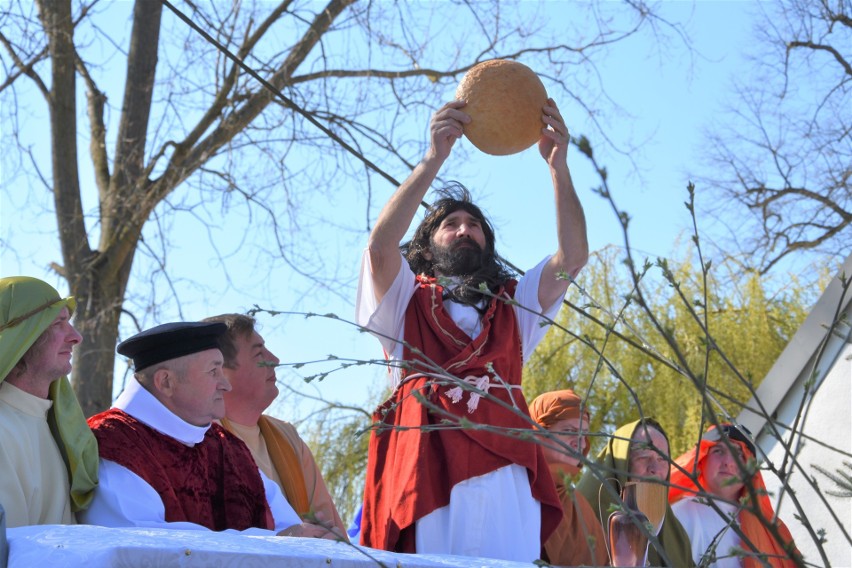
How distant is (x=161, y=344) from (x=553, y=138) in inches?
57.4

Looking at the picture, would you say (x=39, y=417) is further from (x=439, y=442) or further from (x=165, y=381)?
(x=439, y=442)

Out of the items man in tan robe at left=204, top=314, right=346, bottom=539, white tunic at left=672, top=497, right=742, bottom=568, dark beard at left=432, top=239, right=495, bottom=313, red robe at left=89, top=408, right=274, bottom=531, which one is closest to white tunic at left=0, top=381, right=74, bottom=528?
red robe at left=89, top=408, right=274, bottom=531

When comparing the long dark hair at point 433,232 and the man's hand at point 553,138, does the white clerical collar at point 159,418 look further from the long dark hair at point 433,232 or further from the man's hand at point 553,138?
the man's hand at point 553,138

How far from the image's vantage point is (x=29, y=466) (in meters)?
3.25

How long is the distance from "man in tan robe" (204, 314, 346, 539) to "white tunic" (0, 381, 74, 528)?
104 centimetres

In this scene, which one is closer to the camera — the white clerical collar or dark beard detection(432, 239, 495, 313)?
the white clerical collar

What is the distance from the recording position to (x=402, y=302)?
4027mm

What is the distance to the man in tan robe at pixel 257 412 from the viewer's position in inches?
173

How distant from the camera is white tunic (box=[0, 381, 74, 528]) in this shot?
3.13 meters

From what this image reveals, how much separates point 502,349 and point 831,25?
10375mm

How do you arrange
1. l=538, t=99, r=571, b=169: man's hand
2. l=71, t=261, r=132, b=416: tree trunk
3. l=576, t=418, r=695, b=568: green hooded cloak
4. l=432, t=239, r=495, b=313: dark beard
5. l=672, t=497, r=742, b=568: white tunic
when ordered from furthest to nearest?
l=71, t=261, r=132, b=416: tree trunk < l=672, t=497, r=742, b=568: white tunic < l=576, t=418, r=695, b=568: green hooded cloak < l=432, t=239, r=495, b=313: dark beard < l=538, t=99, r=571, b=169: man's hand

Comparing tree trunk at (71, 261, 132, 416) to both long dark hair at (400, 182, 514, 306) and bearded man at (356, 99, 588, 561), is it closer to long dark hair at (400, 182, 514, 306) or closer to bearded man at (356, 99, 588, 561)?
long dark hair at (400, 182, 514, 306)

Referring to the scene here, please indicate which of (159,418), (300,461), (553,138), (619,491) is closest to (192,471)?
(159,418)

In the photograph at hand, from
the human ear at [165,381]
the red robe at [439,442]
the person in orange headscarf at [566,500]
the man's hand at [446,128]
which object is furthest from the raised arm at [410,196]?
the person in orange headscarf at [566,500]
